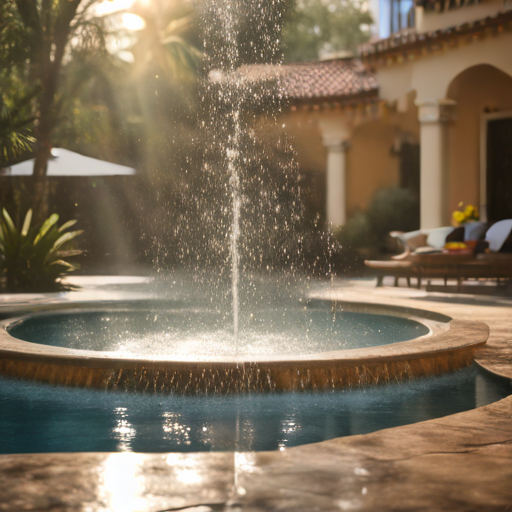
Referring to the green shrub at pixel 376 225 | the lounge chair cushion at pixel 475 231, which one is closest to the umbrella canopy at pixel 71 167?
the green shrub at pixel 376 225

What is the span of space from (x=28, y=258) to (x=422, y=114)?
7554mm

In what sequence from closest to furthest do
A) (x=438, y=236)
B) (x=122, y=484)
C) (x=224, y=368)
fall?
(x=122, y=484) → (x=224, y=368) → (x=438, y=236)

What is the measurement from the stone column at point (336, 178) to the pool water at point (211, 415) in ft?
35.4

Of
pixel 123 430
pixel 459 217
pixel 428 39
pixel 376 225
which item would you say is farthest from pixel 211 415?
pixel 376 225

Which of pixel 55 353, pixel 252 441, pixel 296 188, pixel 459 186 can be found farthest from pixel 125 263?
pixel 252 441

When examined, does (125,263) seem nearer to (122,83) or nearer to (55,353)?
(122,83)

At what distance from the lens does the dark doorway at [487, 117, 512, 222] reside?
47.8 feet

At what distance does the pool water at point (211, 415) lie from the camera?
11.9 ft

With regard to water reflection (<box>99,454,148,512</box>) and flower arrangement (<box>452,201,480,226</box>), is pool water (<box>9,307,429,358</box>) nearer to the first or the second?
water reflection (<box>99,454,148,512</box>)

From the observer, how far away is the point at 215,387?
4332mm

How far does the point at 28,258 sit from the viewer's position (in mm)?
10719

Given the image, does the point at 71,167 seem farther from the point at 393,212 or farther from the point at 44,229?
the point at 393,212

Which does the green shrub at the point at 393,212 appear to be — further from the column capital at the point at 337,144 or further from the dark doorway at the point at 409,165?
the column capital at the point at 337,144

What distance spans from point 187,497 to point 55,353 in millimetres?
2499
